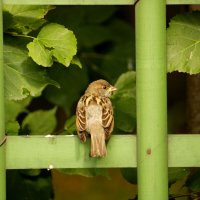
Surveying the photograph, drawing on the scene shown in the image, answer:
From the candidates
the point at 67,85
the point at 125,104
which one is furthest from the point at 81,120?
the point at 67,85

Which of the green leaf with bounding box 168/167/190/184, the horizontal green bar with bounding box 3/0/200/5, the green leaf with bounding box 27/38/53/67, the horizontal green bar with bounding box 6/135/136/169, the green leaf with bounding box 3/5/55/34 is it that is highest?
the green leaf with bounding box 3/5/55/34

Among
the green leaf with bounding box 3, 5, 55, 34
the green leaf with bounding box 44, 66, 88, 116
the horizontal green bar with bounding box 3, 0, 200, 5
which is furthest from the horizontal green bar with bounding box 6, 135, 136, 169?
the green leaf with bounding box 44, 66, 88, 116

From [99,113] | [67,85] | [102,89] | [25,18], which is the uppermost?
[25,18]

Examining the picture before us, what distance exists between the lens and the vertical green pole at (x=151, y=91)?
82.4 inches

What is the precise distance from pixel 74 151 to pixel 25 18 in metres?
0.62

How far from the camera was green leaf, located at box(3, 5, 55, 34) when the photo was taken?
8.13 ft

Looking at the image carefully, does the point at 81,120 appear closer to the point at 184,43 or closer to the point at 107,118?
the point at 107,118

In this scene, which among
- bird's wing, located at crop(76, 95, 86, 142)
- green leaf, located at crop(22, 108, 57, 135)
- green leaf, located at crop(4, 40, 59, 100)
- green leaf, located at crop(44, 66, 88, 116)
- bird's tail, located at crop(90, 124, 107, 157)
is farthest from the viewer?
green leaf, located at crop(44, 66, 88, 116)

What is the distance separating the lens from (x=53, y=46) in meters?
2.29

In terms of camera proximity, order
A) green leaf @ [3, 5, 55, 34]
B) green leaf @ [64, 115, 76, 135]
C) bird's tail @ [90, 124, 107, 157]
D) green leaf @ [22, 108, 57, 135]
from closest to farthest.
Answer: bird's tail @ [90, 124, 107, 157]
green leaf @ [3, 5, 55, 34]
green leaf @ [64, 115, 76, 135]
green leaf @ [22, 108, 57, 135]

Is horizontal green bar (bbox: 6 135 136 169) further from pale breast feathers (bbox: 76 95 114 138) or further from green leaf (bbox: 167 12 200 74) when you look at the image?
green leaf (bbox: 167 12 200 74)

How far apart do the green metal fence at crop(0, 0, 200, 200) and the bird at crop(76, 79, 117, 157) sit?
0.18ft

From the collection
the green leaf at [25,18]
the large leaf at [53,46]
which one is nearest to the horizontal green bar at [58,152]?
the large leaf at [53,46]

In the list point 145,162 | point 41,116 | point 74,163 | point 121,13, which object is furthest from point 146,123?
point 121,13
